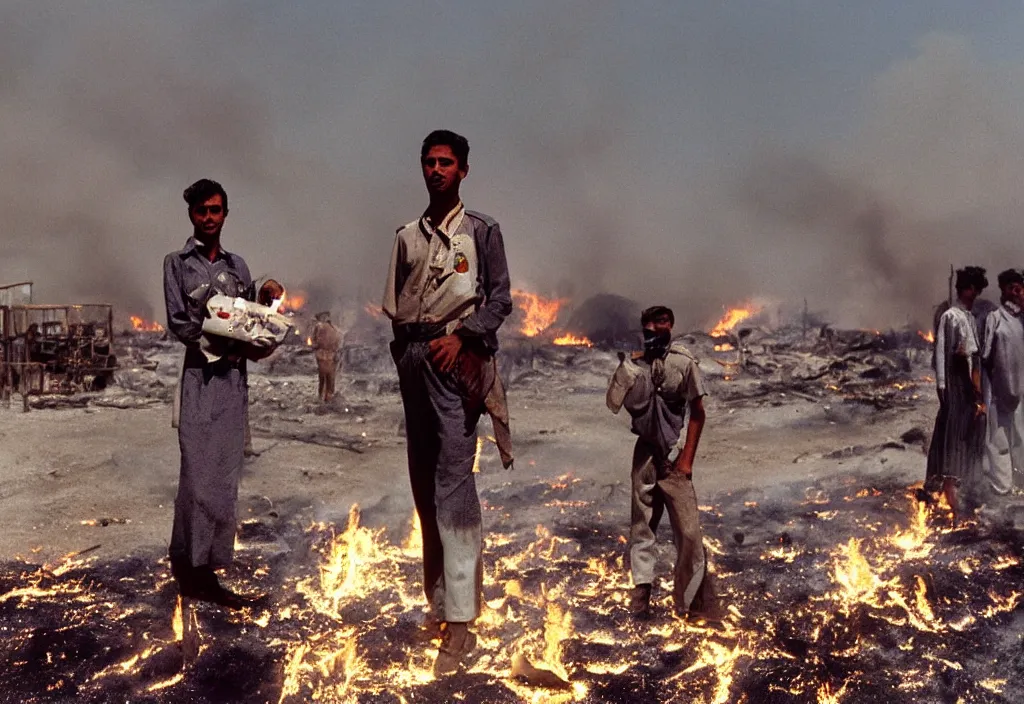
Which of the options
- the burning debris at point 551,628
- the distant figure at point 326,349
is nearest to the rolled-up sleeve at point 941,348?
the burning debris at point 551,628

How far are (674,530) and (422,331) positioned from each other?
2.01 m

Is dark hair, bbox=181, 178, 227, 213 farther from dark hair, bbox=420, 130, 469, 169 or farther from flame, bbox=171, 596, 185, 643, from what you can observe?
flame, bbox=171, 596, 185, 643

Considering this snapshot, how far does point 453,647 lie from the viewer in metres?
3.52

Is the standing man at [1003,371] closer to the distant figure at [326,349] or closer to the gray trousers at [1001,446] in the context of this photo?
the gray trousers at [1001,446]

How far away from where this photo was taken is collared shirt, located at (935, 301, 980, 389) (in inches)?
246

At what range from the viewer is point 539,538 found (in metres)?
5.68

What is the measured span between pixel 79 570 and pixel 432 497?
2.87 meters

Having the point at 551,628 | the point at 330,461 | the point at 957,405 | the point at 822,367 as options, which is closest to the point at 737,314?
the point at 822,367

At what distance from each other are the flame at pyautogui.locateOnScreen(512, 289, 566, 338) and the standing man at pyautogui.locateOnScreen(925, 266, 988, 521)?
89.0 feet

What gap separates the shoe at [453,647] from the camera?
3.45 metres

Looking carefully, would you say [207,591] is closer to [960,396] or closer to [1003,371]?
[960,396]

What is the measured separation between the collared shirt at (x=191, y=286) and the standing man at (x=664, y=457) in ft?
7.81

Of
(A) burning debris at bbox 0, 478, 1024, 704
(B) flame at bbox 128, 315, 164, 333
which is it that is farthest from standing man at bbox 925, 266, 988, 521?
(B) flame at bbox 128, 315, 164, 333

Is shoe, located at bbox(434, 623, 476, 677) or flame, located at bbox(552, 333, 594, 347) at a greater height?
flame, located at bbox(552, 333, 594, 347)
